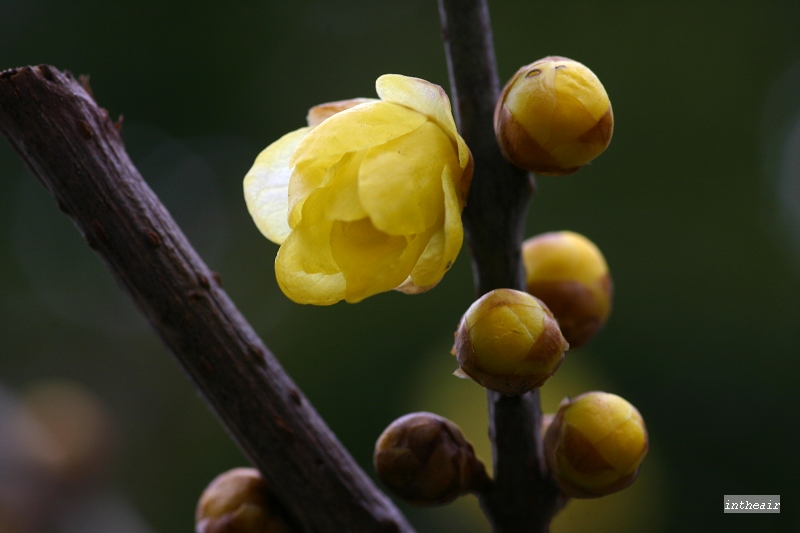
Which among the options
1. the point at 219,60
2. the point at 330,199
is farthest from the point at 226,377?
the point at 219,60

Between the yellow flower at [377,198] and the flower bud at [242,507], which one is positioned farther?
the flower bud at [242,507]

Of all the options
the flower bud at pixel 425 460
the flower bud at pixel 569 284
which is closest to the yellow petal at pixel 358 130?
the flower bud at pixel 425 460

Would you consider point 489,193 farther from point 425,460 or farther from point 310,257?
point 425,460

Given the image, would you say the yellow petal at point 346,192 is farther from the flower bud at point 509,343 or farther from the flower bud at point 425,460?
the flower bud at point 425,460

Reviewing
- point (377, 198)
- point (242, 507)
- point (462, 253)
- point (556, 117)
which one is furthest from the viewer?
point (462, 253)

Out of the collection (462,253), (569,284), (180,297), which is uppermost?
(180,297)

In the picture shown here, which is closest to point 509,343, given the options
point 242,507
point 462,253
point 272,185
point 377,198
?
point 377,198
